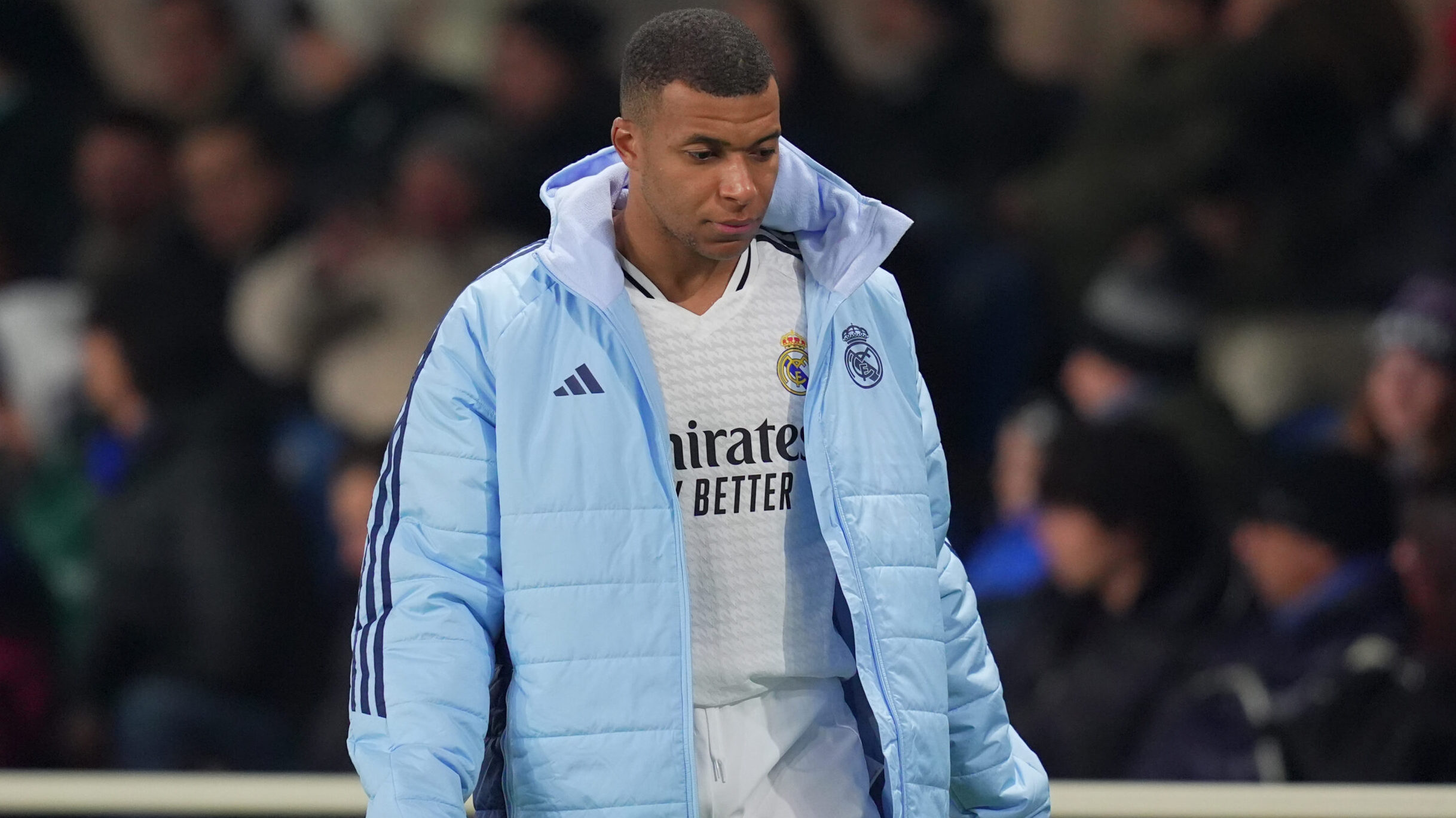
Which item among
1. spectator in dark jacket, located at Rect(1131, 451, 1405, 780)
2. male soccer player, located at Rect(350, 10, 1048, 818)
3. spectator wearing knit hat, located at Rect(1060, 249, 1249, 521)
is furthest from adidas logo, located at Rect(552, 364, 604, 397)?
spectator wearing knit hat, located at Rect(1060, 249, 1249, 521)

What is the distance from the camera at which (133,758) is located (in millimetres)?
4508

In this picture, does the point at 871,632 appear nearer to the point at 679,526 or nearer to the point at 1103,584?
the point at 679,526

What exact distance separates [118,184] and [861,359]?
141 inches

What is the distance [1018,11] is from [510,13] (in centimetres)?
129

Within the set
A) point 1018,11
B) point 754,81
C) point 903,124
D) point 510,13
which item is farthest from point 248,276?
point 754,81

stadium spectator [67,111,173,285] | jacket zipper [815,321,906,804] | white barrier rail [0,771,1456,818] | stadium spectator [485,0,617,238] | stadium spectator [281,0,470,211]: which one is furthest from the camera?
stadium spectator [67,111,173,285]

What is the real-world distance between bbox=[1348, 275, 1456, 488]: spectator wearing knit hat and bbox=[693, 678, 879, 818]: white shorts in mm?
2281

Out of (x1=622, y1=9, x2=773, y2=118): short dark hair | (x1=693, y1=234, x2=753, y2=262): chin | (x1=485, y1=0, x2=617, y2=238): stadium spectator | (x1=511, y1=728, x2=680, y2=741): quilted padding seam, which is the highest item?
(x1=485, y1=0, x2=617, y2=238): stadium spectator

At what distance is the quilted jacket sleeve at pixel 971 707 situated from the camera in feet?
6.35

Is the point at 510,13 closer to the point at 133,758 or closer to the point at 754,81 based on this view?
the point at 133,758

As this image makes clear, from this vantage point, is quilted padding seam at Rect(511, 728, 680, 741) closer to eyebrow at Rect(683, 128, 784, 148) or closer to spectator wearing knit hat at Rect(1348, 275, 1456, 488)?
eyebrow at Rect(683, 128, 784, 148)

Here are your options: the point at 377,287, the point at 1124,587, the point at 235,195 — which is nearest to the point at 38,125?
the point at 235,195

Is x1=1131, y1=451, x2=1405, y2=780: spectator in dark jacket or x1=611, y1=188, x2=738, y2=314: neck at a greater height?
x1=611, y1=188, x2=738, y2=314: neck

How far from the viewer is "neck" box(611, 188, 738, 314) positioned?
1.91m
